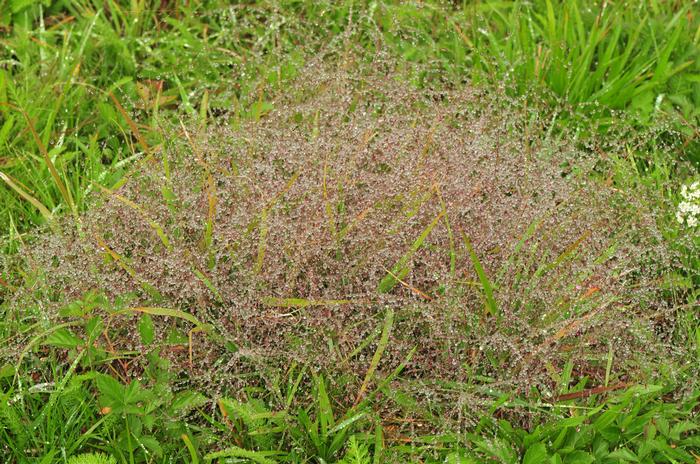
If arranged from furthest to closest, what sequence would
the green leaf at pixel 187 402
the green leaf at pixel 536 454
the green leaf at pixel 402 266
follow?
the green leaf at pixel 402 266 → the green leaf at pixel 187 402 → the green leaf at pixel 536 454

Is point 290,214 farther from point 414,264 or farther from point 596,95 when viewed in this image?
point 596,95

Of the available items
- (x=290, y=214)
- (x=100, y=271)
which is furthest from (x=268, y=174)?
(x=100, y=271)

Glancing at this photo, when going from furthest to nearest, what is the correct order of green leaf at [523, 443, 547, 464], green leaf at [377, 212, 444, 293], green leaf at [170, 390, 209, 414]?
green leaf at [377, 212, 444, 293], green leaf at [170, 390, 209, 414], green leaf at [523, 443, 547, 464]

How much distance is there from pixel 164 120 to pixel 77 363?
3.05ft

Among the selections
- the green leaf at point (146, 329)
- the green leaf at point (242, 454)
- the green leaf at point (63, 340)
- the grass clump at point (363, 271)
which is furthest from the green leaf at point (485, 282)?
the green leaf at point (63, 340)

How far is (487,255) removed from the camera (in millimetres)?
2281

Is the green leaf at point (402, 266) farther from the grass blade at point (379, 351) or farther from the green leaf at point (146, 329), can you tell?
the green leaf at point (146, 329)

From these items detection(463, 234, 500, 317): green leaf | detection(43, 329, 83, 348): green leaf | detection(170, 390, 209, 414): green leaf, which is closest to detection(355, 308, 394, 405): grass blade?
detection(463, 234, 500, 317): green leaf

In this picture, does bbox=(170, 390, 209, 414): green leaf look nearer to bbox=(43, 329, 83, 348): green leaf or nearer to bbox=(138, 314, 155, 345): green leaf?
bbox=(138, 314, 155, 345): green leaf

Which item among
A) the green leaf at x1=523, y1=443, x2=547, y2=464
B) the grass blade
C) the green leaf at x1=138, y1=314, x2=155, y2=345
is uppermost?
the green leaf at x1=138, y1=314, x2=155, y2=345

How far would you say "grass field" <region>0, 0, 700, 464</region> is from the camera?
206cm

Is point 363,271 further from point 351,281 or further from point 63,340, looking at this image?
point 63,340

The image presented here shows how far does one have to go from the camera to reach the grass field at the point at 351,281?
2.06m

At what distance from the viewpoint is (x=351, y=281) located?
87.8 inches
